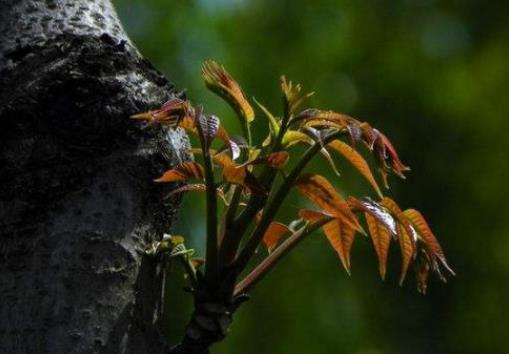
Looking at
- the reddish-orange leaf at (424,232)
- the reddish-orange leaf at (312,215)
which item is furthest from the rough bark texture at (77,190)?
the reddish-orange leaf at (424,232)

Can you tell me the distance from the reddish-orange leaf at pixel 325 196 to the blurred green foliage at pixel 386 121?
5770 mm

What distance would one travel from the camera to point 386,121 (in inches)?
333

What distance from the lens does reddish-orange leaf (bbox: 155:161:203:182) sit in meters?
1.32

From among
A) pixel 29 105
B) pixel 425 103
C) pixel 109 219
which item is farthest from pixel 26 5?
pixel 425 103

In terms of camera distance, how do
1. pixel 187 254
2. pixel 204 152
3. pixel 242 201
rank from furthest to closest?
pixel 242 201, pixel 187 254, pixel 204 152

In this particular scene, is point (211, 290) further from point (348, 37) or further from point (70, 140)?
point (348, 37)

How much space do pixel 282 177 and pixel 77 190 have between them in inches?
8.1

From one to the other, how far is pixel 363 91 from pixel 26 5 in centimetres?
737

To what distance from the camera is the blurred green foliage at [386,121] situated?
804 cm

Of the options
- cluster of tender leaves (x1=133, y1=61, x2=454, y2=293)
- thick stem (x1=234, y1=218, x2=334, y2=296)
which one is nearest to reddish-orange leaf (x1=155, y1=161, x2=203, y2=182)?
cluster of tender leaves (x1=133, y1=61, x2=454, y2=293)

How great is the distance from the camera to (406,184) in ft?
26.7

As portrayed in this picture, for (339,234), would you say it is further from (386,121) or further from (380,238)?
(386,121)

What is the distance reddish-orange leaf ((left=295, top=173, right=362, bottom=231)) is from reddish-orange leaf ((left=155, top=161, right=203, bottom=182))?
0.10m

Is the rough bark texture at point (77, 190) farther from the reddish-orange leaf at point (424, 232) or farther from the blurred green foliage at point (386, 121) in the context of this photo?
the blurred green foliage at point (386, 121)
